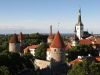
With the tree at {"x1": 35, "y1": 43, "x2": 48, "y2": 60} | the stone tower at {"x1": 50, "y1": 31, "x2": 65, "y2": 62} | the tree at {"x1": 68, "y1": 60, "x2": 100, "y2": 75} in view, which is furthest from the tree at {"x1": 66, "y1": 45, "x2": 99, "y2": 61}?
the tree at {"x1": 68, "y1": 60, "x2": 100, "y2": 75}

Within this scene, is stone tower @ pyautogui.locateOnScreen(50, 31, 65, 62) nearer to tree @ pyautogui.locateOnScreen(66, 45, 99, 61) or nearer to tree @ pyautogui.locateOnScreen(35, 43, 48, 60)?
tree @ pyautogui.locateOnScreen(66, 45, 99, 61)

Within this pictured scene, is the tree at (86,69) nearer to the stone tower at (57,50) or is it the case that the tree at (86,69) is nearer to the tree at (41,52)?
the stone tower at (57,50)

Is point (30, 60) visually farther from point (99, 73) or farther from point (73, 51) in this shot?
point (99, 73)

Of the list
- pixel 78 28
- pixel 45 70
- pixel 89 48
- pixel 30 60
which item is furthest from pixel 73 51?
pixel 78 28

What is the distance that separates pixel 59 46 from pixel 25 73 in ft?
21.1

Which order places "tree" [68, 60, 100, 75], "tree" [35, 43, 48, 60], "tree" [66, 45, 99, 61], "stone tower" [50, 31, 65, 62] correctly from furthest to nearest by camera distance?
1. "tree" [35, 43, 48, 60]
2. "tree" [66, 45, 99, 61]
3. "stone tower" [50, 31, 65, 62]
4. "tree" [68, 60, 100, 75]

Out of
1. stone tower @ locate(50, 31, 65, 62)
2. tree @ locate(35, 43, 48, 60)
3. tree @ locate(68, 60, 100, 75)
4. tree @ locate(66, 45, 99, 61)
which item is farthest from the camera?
tree @ locate(35, 43, 48, 60)

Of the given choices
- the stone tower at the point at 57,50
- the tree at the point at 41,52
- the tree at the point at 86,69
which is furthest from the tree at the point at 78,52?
the tree at the point at 86,69

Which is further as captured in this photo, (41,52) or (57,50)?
(41,52)

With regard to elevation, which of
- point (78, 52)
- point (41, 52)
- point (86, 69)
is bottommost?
point (41, 52)

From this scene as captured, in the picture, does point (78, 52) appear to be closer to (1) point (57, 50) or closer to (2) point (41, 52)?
(2) point (41, 52)

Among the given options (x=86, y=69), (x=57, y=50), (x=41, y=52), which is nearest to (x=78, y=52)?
(x=41, y=52)

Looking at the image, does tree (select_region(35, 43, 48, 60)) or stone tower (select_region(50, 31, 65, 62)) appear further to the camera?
tree (select_region(35, 43, 48, 60))

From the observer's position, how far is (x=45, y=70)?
41938 mm
